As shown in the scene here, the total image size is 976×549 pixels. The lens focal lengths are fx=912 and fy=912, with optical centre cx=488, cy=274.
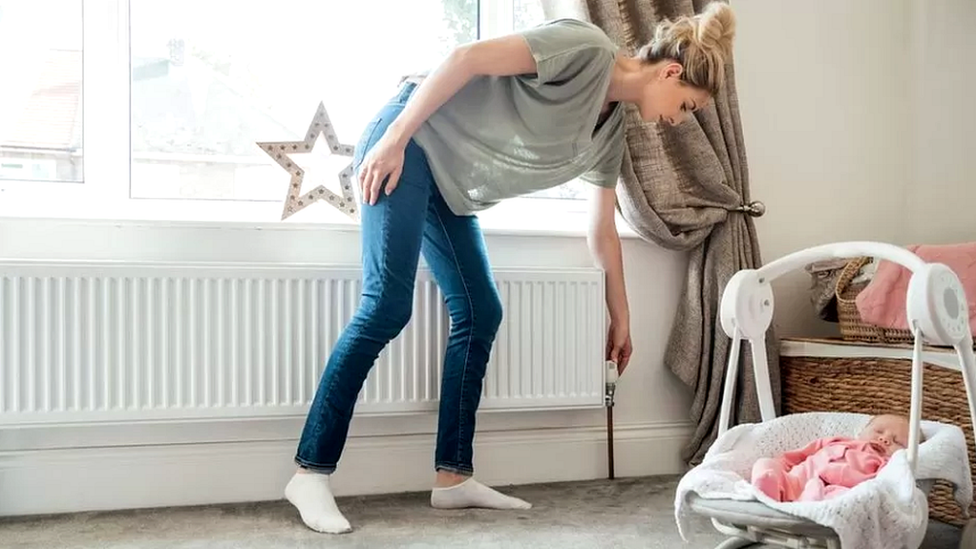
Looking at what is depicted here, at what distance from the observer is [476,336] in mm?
2008

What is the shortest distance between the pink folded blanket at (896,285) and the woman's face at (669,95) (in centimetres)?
61

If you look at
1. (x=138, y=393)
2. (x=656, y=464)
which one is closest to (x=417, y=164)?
(x=138, y=393)

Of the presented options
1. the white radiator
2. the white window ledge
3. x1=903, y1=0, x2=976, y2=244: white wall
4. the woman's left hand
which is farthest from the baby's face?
x1=903, y1=0, x2=976, y2=244: white wall

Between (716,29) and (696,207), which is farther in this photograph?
(696,207)

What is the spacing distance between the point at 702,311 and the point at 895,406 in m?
0.53

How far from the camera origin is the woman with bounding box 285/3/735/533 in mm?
1782

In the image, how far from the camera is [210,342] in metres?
1.99

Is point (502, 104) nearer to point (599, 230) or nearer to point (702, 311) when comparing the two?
point (599, 230)

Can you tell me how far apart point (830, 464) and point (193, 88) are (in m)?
1.70

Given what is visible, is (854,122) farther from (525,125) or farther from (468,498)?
(468,498)

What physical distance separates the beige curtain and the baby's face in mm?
693

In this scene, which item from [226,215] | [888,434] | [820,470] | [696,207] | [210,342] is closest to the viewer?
[820,470]

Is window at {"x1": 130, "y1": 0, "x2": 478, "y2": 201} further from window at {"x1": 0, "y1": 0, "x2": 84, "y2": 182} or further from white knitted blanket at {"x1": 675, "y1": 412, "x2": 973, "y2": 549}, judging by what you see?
white knitted blanket at {"x1": 675, "y1": 412, "x2": 973, "y2": 549}

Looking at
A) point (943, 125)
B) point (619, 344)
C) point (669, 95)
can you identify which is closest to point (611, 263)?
point (619, 344)
